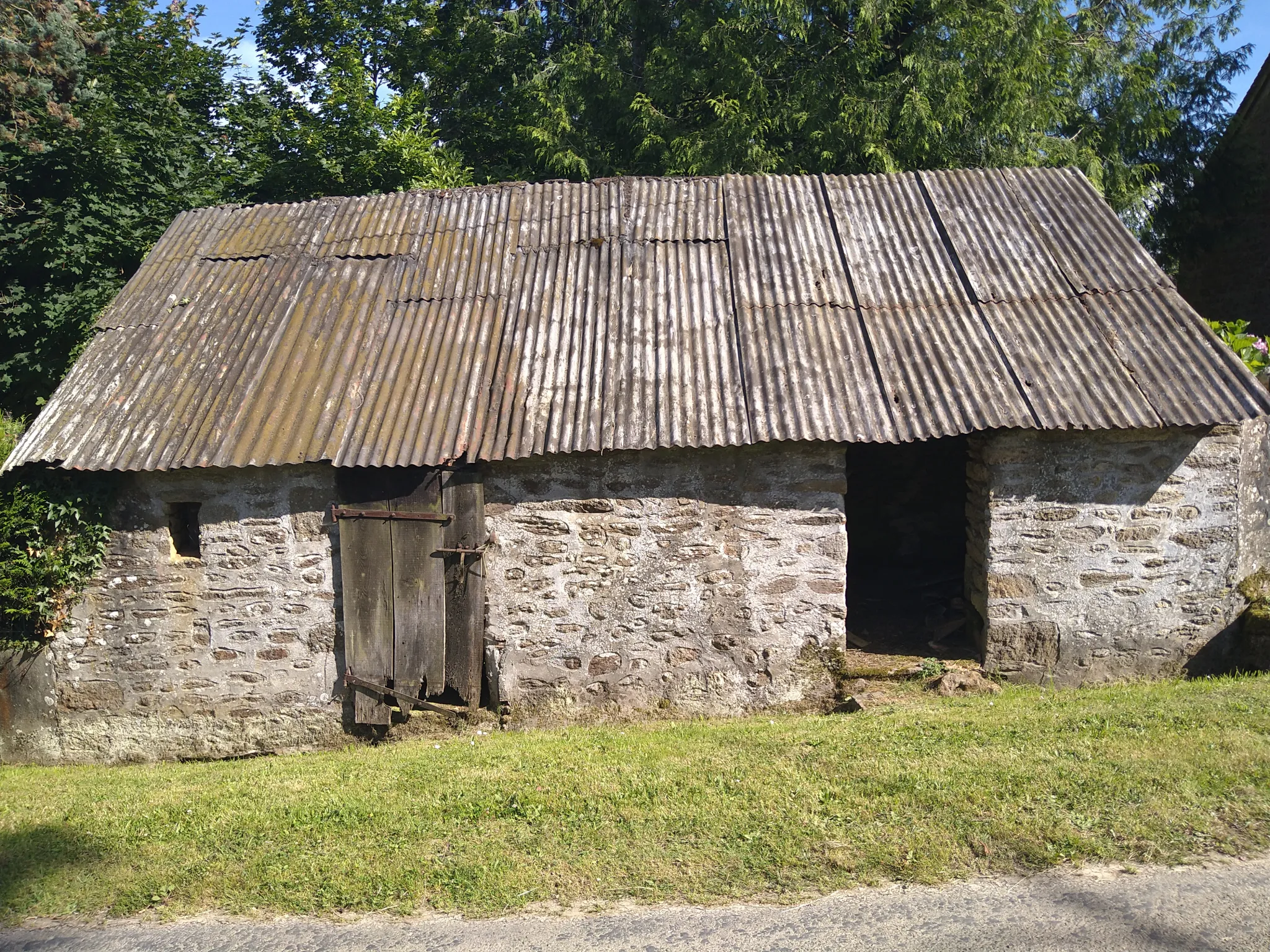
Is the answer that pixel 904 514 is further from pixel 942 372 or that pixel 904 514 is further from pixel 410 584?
pixel 410 584

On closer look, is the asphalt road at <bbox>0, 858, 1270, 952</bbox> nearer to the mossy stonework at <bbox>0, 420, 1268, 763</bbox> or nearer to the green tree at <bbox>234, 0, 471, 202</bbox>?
the mossy stonework at <bbox>0, 420, 1268, 763</bbox>

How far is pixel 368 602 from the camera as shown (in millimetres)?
6848

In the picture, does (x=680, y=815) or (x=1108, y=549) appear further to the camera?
(x=1108, y=549)

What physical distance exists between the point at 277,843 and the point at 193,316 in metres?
4.94

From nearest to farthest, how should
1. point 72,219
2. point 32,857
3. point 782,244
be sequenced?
point 32,857, point 782,244, point 72,219

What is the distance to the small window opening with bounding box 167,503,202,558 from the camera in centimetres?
702

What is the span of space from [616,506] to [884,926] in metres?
3.54

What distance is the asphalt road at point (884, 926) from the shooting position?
373cm

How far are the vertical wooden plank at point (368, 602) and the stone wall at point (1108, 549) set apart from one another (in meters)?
4.55

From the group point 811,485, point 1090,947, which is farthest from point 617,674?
point 1090,947

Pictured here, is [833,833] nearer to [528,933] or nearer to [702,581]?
[528,933]

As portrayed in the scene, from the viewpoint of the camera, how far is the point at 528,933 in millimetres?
4020

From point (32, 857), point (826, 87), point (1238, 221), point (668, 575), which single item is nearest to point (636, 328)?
point (668, 575)

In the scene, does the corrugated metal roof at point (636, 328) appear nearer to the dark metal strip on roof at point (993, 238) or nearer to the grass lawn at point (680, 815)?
the dark metal strip on roof at point (993, 238)
